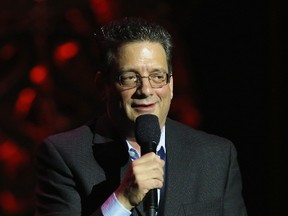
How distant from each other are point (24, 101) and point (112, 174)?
1803 millimetres

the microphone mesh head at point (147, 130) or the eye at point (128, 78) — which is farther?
the eye at point (128, 78)

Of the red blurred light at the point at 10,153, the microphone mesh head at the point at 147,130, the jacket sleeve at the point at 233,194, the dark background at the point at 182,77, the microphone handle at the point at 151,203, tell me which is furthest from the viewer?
the red blurred light at the point at 10,153

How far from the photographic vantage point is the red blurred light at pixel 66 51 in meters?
3.94

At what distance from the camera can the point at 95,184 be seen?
2215 mm

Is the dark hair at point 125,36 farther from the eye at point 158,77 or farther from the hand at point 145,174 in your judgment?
the hand at point 145,174

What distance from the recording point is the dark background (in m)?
3.46

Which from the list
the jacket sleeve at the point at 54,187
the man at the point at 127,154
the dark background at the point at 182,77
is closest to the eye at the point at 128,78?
the man at the point at 127,154

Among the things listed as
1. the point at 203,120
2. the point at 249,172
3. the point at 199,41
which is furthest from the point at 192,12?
the point at 249,172

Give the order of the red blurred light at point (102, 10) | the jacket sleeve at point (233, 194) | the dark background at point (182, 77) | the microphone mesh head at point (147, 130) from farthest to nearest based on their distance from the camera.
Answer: the red blurred light at point (102, 10), the dark background at point (182, 77), the jacket sleeve at point (233, 194), the microphone mesh head at point (147, 130)

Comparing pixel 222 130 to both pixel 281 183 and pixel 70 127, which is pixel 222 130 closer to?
pixel 281 183

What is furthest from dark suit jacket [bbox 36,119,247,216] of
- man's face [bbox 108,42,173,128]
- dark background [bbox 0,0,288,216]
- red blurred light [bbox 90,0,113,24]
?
red blurred light [bbox 90,0,113,24]

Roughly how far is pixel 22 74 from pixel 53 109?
0.88 ft

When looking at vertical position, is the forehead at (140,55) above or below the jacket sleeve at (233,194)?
above

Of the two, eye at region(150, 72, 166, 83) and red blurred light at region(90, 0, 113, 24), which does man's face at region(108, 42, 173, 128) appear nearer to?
eye at region(150, 72, 166, 83)
